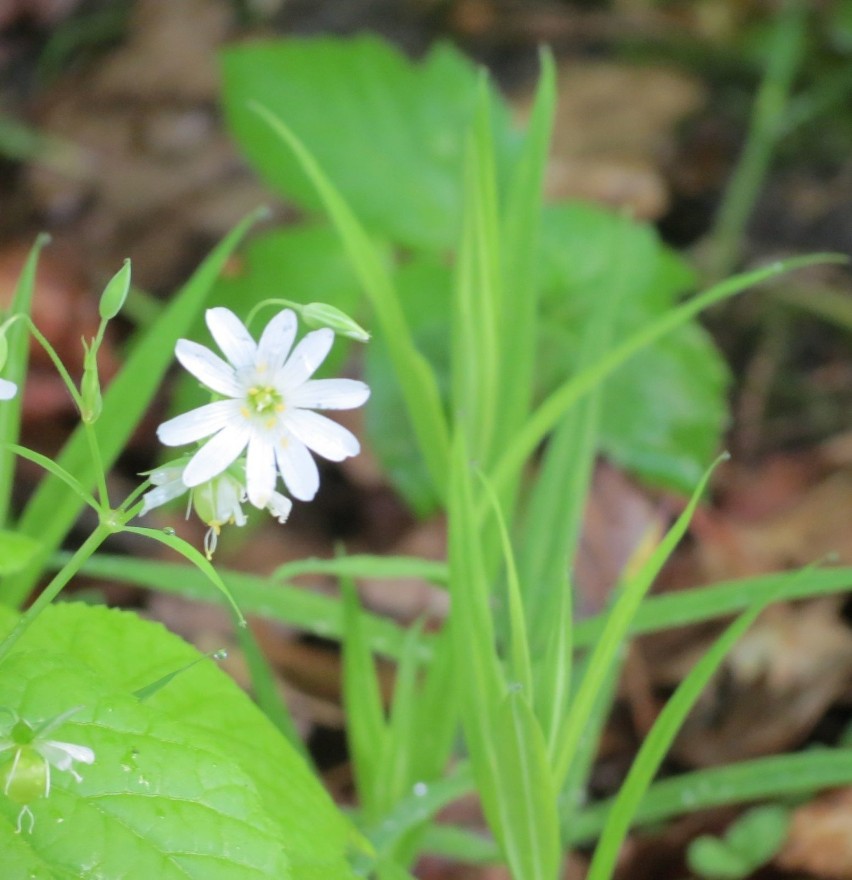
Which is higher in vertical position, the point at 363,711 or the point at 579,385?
the point at 579,385

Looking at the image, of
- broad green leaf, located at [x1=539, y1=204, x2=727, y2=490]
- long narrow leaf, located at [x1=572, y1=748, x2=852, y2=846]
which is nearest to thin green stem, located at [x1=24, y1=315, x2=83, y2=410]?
long narrow leaf, located at [x1=572, y1=748, x2=852, y2=846]

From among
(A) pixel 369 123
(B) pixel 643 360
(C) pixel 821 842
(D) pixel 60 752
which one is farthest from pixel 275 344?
(A) pixel 369 123

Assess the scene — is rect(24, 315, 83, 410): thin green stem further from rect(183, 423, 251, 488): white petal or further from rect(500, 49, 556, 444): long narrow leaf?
rect(500, 49, 556, 444): long narrow leaf

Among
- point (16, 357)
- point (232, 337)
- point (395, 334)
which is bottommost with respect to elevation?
point (232, 337)

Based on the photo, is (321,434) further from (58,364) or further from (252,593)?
(252,593)

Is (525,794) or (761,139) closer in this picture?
(525,794)

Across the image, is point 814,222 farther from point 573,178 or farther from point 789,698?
point 789,698
